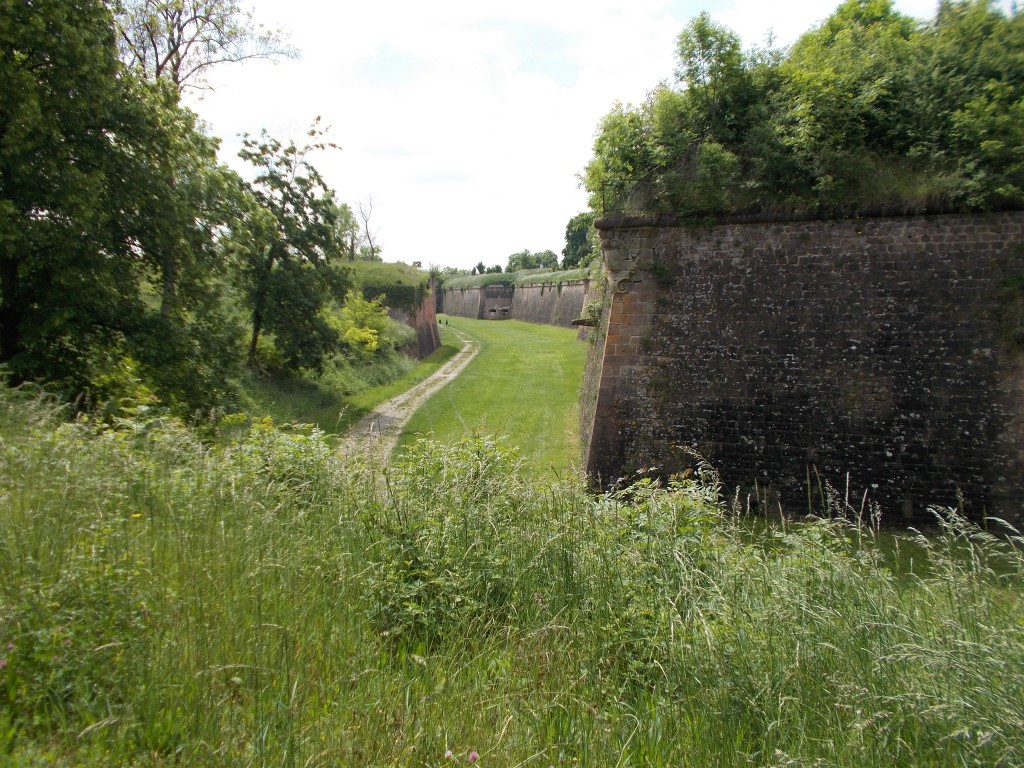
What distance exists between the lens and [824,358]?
369 inches

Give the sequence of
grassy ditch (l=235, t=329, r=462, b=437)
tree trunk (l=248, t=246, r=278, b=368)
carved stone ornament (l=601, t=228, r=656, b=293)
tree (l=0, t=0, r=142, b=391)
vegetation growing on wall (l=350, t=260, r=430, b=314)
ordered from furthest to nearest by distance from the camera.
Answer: vegetation growing on wall (l=350, t=260, r=430, b=314) → tree trunk (l=248, t=246, r=278, b=368) → grassy ditch (l=235, t=329, r=462, b=437) → carved stone ornament (l=601, t=228, r=656, b=293) → tree (l=0, t=0, r=142, b=391)

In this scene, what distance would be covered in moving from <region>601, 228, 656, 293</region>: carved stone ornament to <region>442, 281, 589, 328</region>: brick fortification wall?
26.7 metres

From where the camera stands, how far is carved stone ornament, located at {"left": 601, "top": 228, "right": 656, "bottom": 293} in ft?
33.8

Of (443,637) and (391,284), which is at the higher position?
(391,284)

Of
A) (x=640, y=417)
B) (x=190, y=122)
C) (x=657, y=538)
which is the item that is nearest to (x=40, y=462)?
(x=657, y=538)

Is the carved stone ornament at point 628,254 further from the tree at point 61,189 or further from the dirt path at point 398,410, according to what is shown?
the tree at point 61,189

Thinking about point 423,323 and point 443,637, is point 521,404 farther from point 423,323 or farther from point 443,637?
point 423,323

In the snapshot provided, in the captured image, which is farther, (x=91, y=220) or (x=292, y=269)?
(x=292, y=269)

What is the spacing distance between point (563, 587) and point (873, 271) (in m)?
7.99

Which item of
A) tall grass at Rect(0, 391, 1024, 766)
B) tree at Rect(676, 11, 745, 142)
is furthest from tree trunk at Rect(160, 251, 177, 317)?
tree at Rect(676, 11, 745, 142)

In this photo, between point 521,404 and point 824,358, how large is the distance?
31.6 ft

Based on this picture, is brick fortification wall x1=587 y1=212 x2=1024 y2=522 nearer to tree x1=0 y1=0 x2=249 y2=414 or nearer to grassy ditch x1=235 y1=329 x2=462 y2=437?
grassy ditch x1=235 y1=329 x2=462 y2=437

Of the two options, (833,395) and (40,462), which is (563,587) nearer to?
(40,462)

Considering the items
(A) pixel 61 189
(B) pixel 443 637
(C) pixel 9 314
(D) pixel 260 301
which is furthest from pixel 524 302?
(B) pixel 443 637
